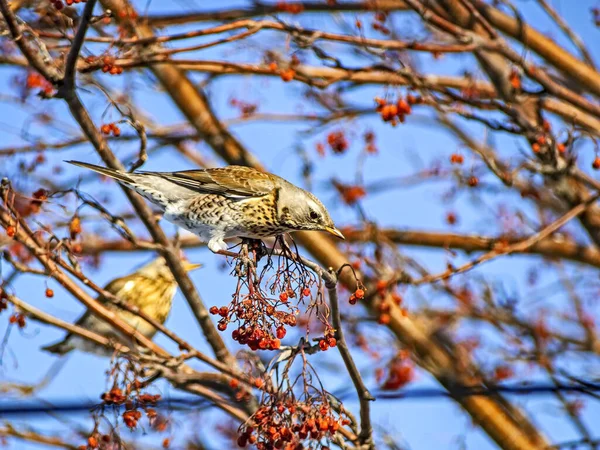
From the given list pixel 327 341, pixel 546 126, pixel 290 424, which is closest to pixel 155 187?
pixel 327 341

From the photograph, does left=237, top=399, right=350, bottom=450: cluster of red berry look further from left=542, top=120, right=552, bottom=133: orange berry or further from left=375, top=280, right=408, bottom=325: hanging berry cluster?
left=542, top=120, right=552, bottom=133: orange berry

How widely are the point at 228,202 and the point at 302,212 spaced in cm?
48

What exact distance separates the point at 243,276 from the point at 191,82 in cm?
351

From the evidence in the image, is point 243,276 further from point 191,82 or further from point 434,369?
point 191,82

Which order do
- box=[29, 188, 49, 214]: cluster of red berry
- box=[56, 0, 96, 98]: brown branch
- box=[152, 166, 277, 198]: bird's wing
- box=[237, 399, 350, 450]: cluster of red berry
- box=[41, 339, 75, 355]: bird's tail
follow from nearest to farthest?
box=[237, 399, 350, 450]: cluster of red berry → box=[56, 0, 96, 98]: brown branch → box=[29, 188, 49, 214]: cluster of red berry → box=[152, 166, 277, 198]: bird's wing → box=[41, 339, 75, 355]: bird's tail

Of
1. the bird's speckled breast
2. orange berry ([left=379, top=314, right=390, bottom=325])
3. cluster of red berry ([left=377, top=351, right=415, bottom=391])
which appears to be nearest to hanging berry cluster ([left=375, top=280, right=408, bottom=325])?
orange berry ([left=379, top=314, right=390, bottom=325])

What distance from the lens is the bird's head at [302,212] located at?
4496 millimetres

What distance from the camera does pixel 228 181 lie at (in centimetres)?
489

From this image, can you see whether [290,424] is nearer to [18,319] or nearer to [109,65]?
[18,319]

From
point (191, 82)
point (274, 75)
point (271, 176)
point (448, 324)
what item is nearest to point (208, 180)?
point (271, 176)

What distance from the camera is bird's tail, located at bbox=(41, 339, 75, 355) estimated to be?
21.5 ft

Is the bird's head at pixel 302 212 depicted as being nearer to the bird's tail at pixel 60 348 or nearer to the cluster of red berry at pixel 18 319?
the cluster of red berry at pixel 18 319

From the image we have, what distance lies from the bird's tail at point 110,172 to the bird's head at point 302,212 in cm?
88

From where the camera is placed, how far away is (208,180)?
4891 millimetres
